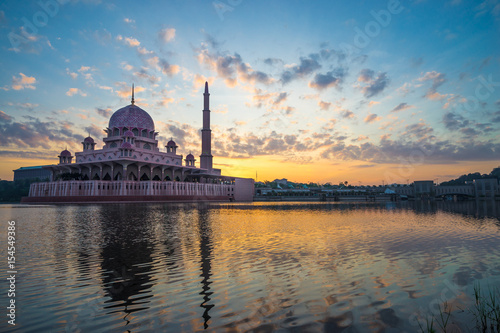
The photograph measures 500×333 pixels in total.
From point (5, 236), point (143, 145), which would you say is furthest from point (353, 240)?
point (143, 145)

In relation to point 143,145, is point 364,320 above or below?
below

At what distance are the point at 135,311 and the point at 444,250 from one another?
506 inches

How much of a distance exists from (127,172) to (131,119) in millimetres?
17804

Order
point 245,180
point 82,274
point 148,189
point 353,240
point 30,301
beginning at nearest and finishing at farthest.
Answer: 1. point 30,301
2. point 82,274
3. point 353,240
4. point 148,189
5. point 245,180

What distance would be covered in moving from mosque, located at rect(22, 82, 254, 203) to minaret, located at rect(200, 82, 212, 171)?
514 centimetres

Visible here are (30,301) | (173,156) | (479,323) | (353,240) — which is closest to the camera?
(479,323)

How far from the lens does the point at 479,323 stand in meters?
5.82

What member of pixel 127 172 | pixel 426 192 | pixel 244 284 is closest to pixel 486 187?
pixel 426 192

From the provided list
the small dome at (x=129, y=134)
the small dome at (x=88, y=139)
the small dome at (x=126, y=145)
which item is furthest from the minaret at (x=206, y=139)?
the small dome at (x=88, y=139)

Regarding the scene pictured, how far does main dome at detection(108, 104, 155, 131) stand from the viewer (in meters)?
89.2

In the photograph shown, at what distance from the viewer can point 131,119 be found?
8975 cm

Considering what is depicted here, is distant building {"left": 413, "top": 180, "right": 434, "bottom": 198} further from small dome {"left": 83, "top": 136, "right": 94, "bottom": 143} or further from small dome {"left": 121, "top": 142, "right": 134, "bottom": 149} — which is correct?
small dome {"left": 83, "top": 136, "right": 94, "bottom": 143}

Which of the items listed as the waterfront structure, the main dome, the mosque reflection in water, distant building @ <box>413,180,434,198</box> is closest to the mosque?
the main dome

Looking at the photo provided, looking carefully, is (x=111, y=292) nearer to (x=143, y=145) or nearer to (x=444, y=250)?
(x=444, y=250)
